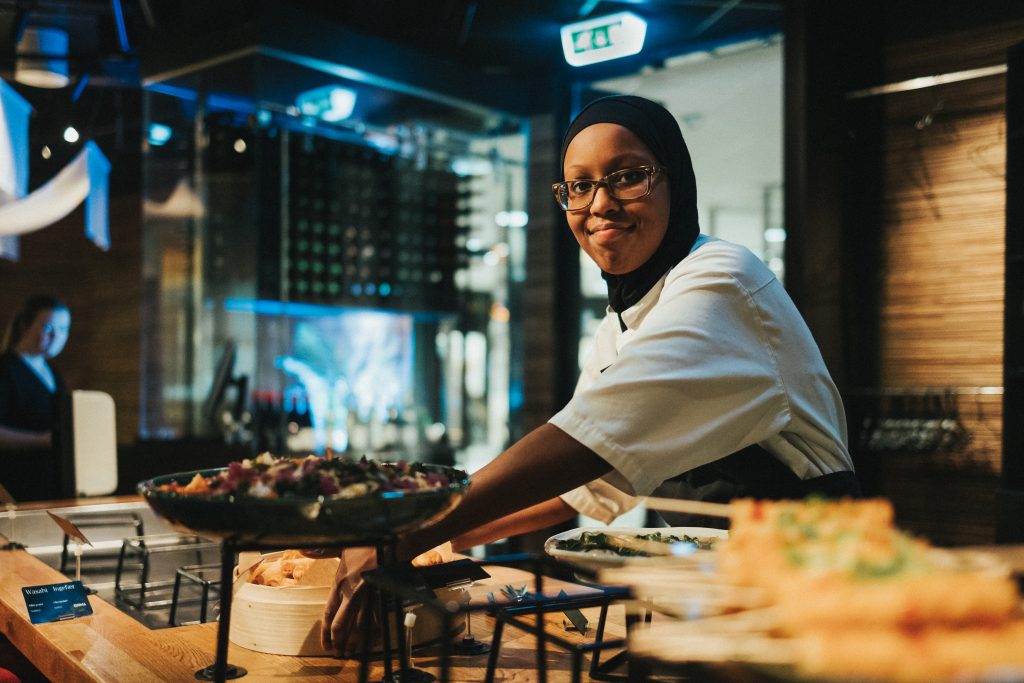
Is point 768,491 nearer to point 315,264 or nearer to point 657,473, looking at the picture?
point 657,473

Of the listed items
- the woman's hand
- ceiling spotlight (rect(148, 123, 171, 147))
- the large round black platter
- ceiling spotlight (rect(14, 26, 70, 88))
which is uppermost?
ceiling spotlight (rect(14, 26, 70, 88))

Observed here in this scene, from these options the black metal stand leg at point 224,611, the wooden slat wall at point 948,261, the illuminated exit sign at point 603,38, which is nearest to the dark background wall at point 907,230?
the wooden slat wall at point 948,261

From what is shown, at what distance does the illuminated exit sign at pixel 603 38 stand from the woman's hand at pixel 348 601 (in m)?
4.06

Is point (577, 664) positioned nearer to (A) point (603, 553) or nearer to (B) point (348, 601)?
(A) point (603, 553)

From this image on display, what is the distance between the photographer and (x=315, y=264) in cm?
542

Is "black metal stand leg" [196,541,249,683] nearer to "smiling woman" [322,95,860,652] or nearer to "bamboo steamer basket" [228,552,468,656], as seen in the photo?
"smiling woman" [322,95,860,652]

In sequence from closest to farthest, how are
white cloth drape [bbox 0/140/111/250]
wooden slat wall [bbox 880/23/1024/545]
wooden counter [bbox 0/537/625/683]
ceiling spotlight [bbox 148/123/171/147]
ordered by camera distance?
wooden counter [bbox 0/537/625/683]
wooden slat wall [bbox 880/23/1024/545]
white cloth drape [bbox 0/140/111/250]
ceiling spotlight [bbox 148/123/171/147]

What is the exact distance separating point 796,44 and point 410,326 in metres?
2.97

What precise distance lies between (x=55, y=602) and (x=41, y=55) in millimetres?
4302

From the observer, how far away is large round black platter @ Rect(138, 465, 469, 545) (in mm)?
1016

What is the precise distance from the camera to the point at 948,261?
420 cm

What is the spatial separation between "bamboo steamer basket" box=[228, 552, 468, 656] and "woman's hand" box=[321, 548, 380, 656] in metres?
0.15

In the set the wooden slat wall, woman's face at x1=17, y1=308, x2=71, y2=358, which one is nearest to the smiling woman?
the wooden slat wall

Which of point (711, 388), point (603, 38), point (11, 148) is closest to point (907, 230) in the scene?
point (603, 38)
